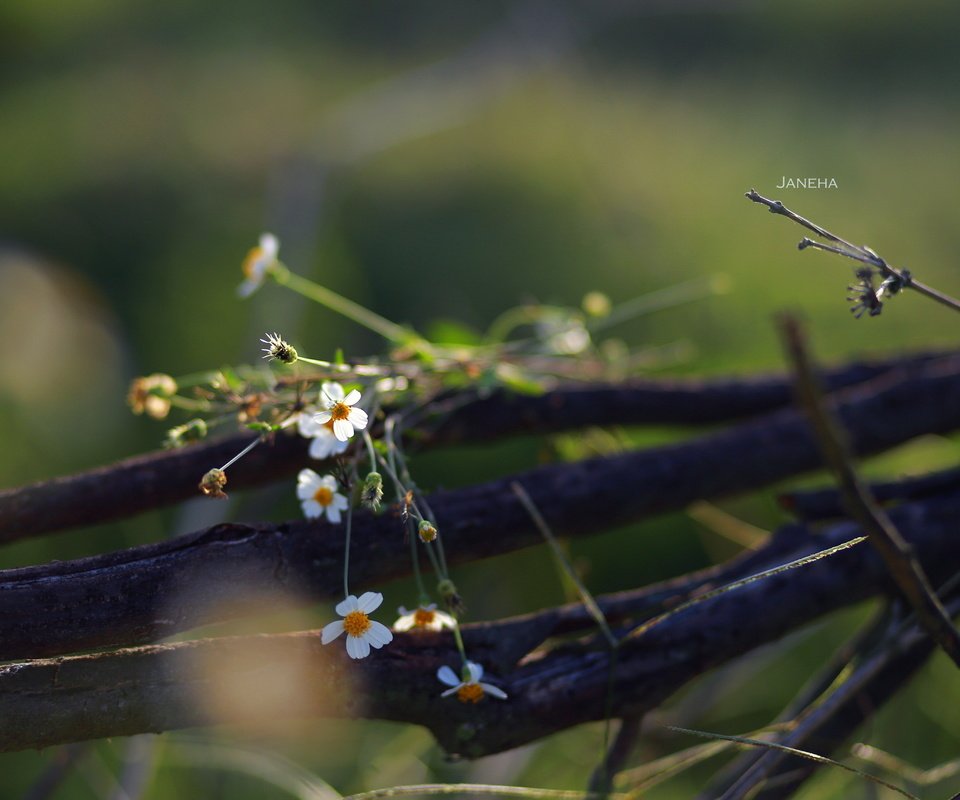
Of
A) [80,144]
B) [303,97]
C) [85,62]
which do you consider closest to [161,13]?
[85,62]

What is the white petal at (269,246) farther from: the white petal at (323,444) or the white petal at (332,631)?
the white petal at (332,631)

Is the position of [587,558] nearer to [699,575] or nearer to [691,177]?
[699,575]

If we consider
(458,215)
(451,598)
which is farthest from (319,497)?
(458,215)

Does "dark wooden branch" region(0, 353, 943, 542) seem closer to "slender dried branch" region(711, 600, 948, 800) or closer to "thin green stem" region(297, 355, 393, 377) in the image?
"thin green stem" region(297, 355, 393, 377)

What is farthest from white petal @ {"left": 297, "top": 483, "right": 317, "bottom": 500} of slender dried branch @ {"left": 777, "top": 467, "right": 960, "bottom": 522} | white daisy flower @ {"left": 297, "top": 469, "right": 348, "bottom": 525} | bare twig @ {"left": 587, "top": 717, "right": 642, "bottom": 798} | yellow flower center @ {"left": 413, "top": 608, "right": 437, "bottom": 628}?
slender dried branch @ {"left": 777, "top": 467, "right": 960, "bottom": 522}

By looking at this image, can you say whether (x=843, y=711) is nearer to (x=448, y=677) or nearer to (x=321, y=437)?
(x=448, y=677)

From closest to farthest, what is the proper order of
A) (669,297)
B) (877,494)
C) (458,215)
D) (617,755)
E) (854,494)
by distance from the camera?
(854,494) → (617,755) → (877,494) → (669,297) → (458,215)

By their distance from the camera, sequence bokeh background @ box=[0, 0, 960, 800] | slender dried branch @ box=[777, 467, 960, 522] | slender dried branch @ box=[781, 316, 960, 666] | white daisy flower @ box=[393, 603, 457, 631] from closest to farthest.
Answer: slender dried branch @ box=[781, 316, 960, 666] → white daisy flower @ box=[393, 603, 457, 631] → slender dried branch @ box=[777, 467, 960, 522] → bokeh background @ box=[0, 0, 960, 800]
